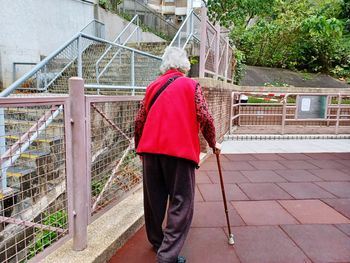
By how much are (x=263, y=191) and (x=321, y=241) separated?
125 cm

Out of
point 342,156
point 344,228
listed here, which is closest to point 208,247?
point 344,228

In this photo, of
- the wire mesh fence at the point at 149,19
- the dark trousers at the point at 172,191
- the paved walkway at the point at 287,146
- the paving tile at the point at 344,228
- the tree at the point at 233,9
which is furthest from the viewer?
the wire mesh fence at the point at 149,19

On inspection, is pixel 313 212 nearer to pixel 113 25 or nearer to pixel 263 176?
pixel 263 176

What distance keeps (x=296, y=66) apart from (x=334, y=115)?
6.54 m

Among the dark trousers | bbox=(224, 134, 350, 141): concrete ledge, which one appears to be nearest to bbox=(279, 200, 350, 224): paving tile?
the dark trousers

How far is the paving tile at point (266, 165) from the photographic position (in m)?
4.81

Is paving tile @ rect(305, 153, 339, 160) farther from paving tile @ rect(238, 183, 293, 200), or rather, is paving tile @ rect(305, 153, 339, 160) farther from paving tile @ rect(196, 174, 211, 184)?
paving tile @ rect(196, 174, 211, 184)

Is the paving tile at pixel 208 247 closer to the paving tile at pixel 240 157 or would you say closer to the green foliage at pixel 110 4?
the paving tile at pixel 240 157

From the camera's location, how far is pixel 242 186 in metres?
3.91

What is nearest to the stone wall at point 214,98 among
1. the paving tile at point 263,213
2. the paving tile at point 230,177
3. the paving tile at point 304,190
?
the paving tile at point 230,177

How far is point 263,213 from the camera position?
306 centimetres

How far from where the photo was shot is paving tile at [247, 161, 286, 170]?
4.81 metres

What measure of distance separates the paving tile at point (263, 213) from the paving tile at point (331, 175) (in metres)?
1.54

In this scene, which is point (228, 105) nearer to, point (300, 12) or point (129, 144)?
point (129, 144)
